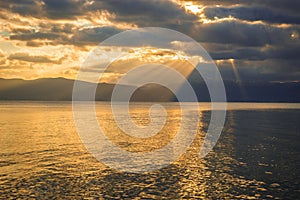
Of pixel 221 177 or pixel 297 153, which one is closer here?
pixel 221 177

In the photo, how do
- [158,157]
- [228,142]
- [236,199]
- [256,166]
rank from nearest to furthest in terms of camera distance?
[236,199] < [256,166] < [158,157] < [228,142]

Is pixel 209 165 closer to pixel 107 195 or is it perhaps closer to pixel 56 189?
pixel 107 195

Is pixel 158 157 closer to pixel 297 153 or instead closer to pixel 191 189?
pixel 191 189

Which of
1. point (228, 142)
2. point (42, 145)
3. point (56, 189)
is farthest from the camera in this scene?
point (228, 142)

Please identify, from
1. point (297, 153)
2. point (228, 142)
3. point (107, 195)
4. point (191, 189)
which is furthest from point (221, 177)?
point (228, 142)

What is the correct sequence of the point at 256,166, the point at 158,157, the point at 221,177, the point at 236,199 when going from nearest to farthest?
the point at 236,199
the point at 221,177
the point at 256,166
the point at 158,157

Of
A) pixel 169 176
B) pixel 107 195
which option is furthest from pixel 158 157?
pixel 107 195

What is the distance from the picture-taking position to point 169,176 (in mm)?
59156

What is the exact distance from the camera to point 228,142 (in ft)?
338

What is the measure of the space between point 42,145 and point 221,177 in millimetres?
55648

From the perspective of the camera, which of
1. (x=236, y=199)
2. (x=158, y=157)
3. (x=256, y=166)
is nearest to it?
(x=236, y=199)

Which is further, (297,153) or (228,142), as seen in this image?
(228,142)

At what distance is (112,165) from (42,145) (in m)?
33.4

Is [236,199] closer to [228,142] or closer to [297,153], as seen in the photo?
[297,153]
